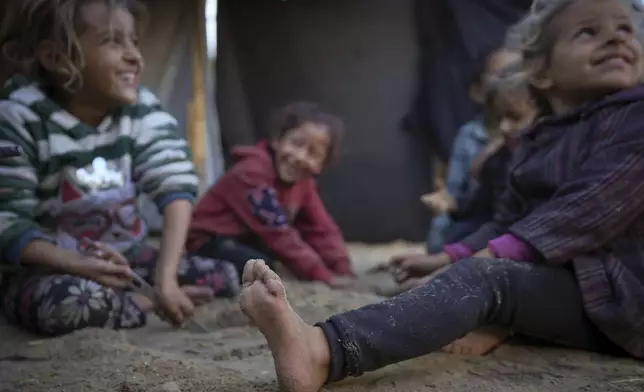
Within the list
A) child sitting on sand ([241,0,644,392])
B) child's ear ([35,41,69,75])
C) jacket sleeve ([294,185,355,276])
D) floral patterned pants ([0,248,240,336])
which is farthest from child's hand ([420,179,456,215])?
child's ear ([35,41,69,75])

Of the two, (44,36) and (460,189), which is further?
(460,189)

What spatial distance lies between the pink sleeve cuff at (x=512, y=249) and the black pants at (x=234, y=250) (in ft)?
3.36

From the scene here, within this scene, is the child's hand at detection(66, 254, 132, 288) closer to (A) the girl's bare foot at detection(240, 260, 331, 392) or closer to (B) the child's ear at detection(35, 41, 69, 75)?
(B) the child's ear at detection(35, 41, 69, 75)

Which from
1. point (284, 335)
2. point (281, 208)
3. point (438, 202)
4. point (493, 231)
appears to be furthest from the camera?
point (438, 202)

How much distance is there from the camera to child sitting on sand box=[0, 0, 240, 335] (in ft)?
4.66

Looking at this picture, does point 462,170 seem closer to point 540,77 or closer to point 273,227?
point 273,227

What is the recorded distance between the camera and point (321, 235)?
95.9 inches

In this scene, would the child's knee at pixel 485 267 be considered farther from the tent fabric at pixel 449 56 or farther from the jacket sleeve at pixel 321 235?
the tent fabric at pixel 449 56

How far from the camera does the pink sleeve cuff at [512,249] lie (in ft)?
4.02

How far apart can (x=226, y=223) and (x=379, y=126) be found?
1866mm

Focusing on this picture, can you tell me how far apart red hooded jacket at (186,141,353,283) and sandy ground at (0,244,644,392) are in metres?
0.77

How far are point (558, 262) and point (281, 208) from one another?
1203 millimetres

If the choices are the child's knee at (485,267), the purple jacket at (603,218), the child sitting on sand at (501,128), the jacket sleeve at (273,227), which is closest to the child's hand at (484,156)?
the child sitting on sand at (501,128)

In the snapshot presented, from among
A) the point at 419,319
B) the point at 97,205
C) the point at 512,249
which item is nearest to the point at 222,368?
the point at 419,319
